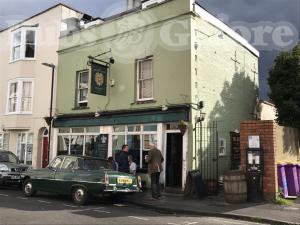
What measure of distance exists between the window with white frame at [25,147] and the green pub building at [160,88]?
105 inches

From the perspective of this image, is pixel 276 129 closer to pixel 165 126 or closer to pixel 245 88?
pixel 165 126

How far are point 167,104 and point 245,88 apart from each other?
573 cm

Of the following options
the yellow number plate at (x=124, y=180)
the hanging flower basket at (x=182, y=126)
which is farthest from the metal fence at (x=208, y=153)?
the yellow number plate at (x=124, y=180)

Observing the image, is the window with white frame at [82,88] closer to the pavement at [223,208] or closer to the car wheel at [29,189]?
the car wheel at [29,189]

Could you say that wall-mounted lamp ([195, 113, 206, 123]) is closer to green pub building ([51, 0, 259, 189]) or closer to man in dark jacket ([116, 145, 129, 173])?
green pub building ([51, 0, 259, 189])

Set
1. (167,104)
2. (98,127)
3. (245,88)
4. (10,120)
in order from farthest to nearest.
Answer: (10,120), (245,88), (98,127), (167,104)

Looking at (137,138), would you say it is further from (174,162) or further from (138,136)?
(174,162)

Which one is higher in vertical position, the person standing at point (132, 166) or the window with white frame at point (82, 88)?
the window with white frame at point (82, 88)

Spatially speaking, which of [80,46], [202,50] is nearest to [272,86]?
[202,50]

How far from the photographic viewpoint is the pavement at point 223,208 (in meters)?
10.0

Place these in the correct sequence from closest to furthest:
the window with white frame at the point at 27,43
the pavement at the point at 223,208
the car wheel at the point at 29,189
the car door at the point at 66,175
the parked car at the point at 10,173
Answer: the pavement at the point at 223,208
the car door at the point at 66,175
the car wheel at the point at 29,189
the parked car at the point at 10,173
the window with white frame at the point at 27,43

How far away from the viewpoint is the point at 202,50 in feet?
52.4

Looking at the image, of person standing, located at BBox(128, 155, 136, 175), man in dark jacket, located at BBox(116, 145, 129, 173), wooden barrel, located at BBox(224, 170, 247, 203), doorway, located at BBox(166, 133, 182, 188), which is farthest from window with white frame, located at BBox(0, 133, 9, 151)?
wooden barrel, located at BBox(224, 170, 247, 203)

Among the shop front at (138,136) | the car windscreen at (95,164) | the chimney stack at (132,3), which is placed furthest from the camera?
the chimney stack at (132,3)
